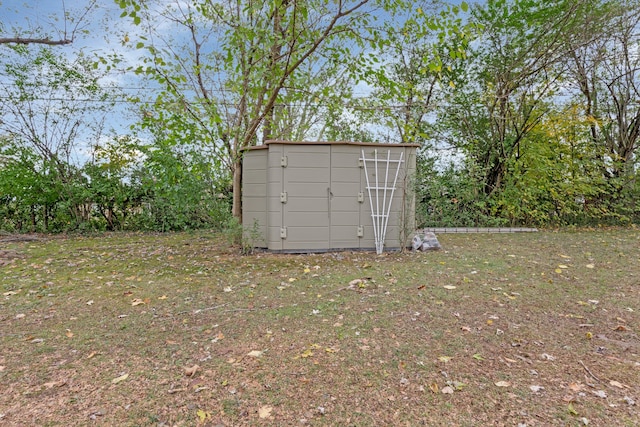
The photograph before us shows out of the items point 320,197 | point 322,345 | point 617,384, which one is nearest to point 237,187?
point 320,197

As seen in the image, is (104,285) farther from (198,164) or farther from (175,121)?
(198,164)

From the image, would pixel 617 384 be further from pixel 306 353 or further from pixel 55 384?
pixel 55 384

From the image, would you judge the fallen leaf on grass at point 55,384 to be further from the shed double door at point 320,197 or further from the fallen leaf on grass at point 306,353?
the shed double door at point 320,197

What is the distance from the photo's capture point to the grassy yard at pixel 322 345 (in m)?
1.62

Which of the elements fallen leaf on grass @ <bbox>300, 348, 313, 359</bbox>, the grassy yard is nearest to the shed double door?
the grassy yard

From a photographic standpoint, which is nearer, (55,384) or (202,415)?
(202,415)

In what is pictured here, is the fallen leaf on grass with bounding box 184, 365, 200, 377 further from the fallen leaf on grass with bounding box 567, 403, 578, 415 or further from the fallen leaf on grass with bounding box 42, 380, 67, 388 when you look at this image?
the fallen leaf on grass with bounding box 567, 403, 578, 415

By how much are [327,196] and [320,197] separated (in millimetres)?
109

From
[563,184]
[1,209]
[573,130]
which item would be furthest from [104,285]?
[573,130]

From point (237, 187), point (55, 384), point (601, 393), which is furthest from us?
point (237, 187)

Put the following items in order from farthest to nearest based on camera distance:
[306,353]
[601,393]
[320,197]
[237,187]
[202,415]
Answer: [237,187], [320,197], [306,353], [601,393], [202,415]

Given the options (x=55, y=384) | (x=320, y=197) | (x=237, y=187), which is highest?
(x=237, y=187)

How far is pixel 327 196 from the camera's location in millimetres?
5367

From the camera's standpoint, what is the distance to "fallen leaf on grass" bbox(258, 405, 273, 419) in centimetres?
157
